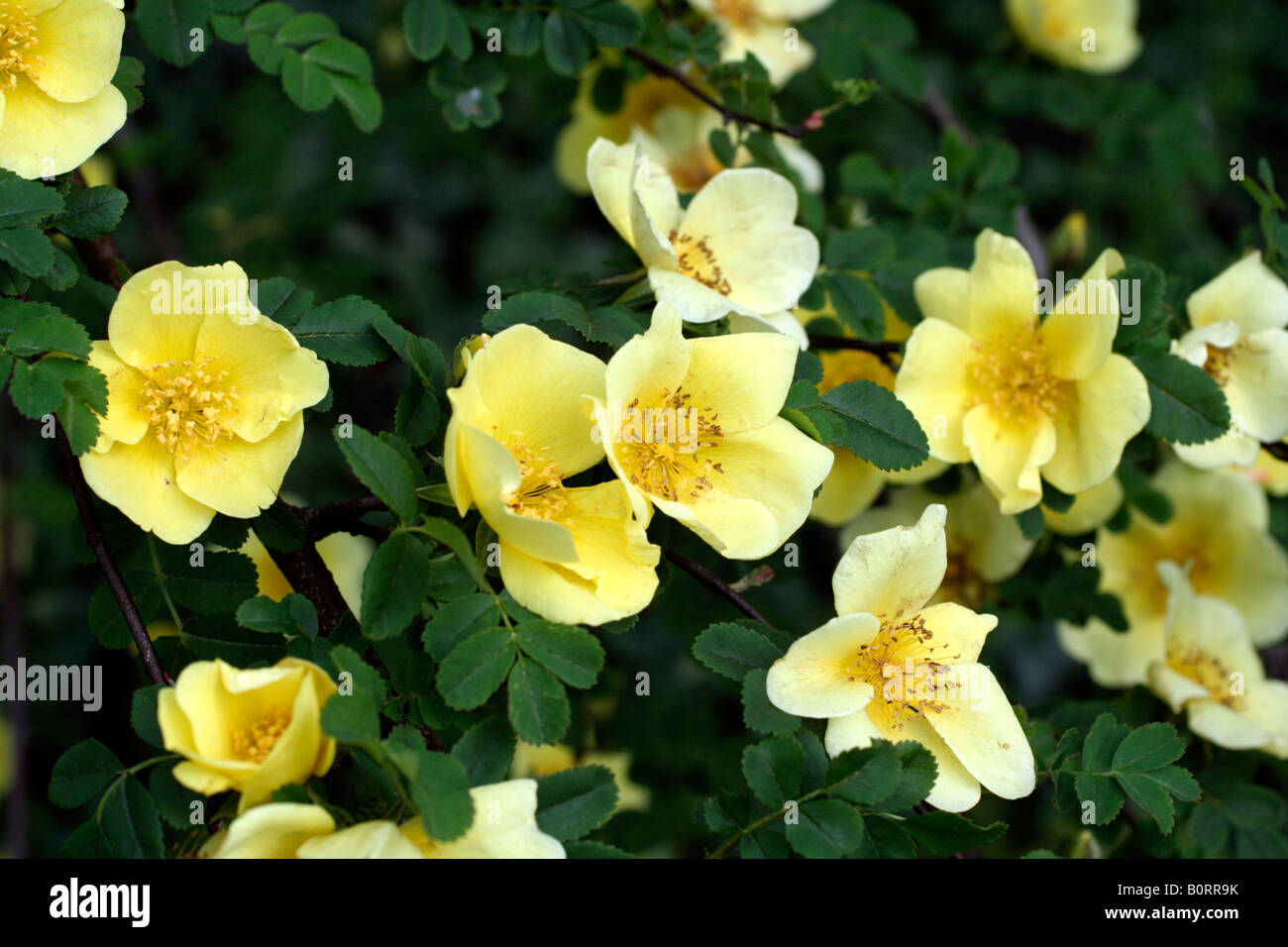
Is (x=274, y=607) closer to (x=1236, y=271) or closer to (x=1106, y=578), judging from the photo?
(x=1236, y=271)

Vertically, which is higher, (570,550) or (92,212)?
(92,212)

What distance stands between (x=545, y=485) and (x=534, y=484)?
0.02 m

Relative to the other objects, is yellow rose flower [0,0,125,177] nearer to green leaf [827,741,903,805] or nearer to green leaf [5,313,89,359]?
green leaf [5,313,89,359]

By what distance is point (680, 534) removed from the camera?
1.70 metres

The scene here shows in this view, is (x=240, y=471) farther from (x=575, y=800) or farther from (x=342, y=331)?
(x=575, y=800)

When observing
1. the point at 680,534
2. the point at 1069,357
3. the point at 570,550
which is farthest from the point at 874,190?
the point at 570,550

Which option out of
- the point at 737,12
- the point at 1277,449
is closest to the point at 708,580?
the point at 1277,449

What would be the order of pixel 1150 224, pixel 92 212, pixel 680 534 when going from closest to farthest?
pixel 92 212 < pixel 680 534 < pixel 1150 224

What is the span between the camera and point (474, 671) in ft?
3.85

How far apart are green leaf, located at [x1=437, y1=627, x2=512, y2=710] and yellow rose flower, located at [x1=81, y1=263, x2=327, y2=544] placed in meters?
0.29

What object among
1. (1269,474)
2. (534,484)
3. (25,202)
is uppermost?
(25,202)

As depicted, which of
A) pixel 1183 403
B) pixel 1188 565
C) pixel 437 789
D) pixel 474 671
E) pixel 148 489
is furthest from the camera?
pixel 1188 565
